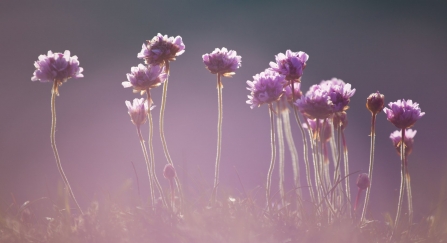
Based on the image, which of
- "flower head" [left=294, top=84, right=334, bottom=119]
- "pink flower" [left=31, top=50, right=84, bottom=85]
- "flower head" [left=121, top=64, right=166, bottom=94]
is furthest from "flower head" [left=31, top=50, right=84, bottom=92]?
"flower head" [left=294, top=84, right=334, bottom=119]

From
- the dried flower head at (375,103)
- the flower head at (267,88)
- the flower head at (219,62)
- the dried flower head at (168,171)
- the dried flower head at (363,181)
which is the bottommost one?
the dried flower head at (363,181)

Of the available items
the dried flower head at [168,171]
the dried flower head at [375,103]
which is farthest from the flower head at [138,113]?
the dried flower head at [375,103]

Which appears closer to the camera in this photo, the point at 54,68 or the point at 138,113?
the point at 54,68

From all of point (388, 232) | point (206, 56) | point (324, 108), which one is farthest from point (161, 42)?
point (388, 232)

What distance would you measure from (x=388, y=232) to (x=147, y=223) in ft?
2.29

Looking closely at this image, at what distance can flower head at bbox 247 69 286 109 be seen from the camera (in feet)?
4.67

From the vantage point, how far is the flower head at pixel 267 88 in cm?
142

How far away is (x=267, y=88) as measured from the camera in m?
1.44

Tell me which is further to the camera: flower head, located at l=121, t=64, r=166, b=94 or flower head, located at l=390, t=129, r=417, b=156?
flower head, located at l=390, t=129, r=417, b=156

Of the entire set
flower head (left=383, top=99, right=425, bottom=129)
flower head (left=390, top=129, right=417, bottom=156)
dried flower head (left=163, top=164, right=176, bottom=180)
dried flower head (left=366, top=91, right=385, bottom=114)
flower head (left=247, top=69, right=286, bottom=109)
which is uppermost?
flower head (left=247, top=69, right=286, bottom=109)

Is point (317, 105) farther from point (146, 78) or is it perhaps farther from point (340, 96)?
point (146, 78)

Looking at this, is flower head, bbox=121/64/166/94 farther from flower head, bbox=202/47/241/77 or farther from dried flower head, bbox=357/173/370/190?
dried flower head, bbox=357/173/370/190

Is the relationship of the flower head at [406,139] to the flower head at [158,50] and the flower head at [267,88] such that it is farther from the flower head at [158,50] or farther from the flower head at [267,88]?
the flower head at [158,50]

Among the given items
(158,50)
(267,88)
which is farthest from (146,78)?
(267,88)
